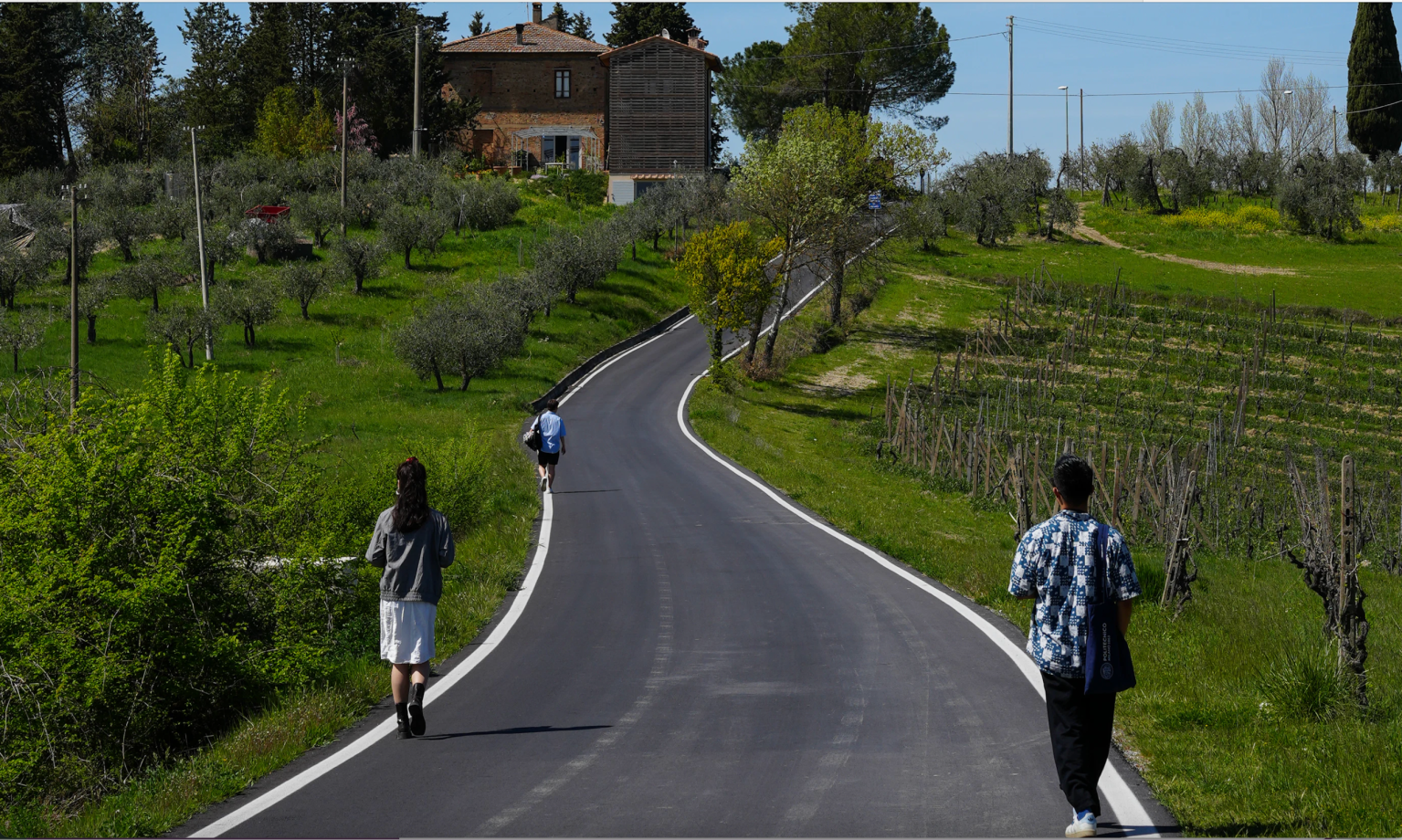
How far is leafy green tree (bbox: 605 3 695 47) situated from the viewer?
93125 millimetres

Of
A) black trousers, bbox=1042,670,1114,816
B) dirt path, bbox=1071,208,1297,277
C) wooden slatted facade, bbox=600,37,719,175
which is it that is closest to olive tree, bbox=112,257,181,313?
wooden slatted facade, bbox=600,37,719,175

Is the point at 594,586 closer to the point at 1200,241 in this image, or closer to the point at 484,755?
the point at 484,755

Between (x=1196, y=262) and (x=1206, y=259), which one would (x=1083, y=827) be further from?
(x=1206, y=259)

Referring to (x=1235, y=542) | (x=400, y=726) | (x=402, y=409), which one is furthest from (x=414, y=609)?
(x=402, y=409)

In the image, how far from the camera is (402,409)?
36500 mm

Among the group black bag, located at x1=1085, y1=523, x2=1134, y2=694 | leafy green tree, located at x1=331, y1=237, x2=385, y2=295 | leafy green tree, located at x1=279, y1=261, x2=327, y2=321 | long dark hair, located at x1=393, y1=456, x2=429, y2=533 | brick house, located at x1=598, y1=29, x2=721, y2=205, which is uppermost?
brick house, located at x1=598, y1=29, x2=721, y2=205

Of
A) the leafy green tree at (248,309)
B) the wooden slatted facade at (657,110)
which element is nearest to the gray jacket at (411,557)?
the leafy green tree at (248,309)

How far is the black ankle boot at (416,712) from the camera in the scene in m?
7.54

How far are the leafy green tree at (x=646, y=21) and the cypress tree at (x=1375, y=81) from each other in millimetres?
50913

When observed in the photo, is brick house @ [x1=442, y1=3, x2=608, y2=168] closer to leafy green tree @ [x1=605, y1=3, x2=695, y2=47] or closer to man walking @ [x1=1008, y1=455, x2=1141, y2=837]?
leafy green tree @ [x1=605, y1=3, x2=695, y2=47]

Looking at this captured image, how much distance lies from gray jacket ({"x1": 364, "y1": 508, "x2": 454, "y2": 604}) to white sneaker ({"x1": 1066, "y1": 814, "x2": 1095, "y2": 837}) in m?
4.25

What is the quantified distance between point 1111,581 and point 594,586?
330 inches

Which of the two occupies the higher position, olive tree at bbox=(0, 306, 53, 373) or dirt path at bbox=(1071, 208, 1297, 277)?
dirt path at bbox=(1071, 208, 1297, 277)

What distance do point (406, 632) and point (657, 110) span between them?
76607 millimetres
